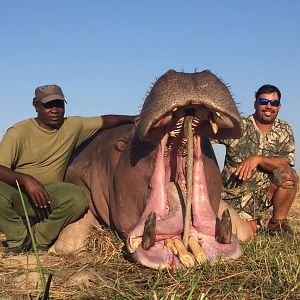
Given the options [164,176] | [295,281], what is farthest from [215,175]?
[295,281]

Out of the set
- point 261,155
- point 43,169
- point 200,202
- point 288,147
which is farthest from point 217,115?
point 288,147

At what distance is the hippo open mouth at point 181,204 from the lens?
3.61 metres

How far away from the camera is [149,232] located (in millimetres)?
3604

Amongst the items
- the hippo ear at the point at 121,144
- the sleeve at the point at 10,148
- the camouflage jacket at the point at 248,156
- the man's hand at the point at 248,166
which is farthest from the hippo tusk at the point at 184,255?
the camouflage jacket at the point at 248,156

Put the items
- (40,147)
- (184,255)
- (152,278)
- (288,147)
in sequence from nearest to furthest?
(152,278) → (184,255) → (40,147) → (288,147)

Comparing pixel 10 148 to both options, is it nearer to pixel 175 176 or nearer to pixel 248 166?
pixel 175 176

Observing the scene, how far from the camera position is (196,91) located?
3.38m

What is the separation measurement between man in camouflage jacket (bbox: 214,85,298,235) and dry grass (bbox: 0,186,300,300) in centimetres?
185

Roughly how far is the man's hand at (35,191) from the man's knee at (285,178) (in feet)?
8.68

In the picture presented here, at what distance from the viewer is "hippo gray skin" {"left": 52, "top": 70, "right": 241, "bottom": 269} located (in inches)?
136

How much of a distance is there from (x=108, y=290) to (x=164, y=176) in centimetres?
95

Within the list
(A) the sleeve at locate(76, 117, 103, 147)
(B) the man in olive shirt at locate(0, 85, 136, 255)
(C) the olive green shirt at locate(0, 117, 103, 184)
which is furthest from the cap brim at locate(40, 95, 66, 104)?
(A) the sleeve at locate(76, 117, 103, 147)

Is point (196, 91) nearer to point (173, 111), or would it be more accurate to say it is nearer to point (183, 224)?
point (173, 111)

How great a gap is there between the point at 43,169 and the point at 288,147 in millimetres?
2923
